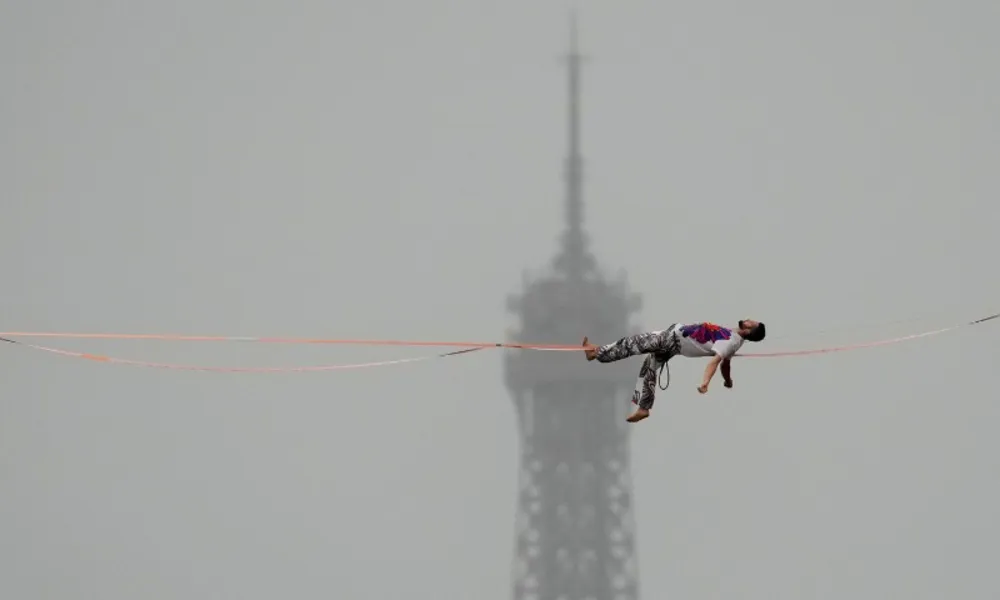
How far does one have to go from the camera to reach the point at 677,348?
5691cm

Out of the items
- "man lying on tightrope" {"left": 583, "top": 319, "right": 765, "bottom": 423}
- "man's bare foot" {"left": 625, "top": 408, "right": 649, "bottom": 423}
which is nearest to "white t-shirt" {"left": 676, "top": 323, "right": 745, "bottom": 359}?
"man lying on tightrope" {"left": 583, "top": 319, "right": 765, "bottom": 423}

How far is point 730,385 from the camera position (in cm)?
5459

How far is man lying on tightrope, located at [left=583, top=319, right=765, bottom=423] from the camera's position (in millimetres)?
54875

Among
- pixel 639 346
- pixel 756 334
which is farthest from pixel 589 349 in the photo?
pixel 756 334

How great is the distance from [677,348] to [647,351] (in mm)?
901

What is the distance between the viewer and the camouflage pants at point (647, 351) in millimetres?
57062

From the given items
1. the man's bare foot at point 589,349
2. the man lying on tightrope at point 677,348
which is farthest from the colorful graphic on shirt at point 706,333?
the man's bare foot at point 589,349

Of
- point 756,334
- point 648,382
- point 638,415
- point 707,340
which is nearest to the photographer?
point 756,334

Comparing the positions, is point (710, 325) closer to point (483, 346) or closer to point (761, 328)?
point (761, 328)

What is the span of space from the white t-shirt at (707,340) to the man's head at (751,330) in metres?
0.36

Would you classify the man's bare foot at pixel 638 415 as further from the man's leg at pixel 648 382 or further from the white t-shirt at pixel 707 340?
the white t-shirt at pixel 707 340

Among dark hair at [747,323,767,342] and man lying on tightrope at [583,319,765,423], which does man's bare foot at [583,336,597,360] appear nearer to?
man lying on tightrope at [583,319,765,423]

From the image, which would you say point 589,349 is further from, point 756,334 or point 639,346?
point 756,334

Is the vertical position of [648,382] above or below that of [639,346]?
below
